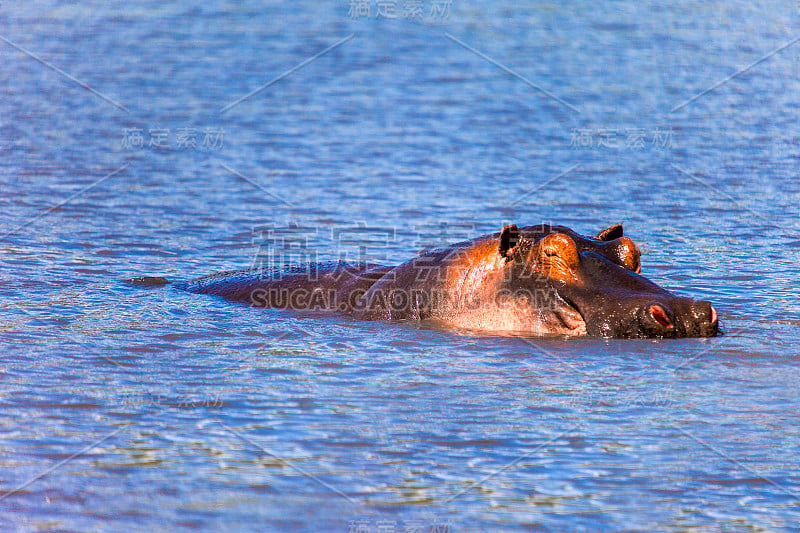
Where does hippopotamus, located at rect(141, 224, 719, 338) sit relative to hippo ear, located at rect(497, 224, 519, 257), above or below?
below

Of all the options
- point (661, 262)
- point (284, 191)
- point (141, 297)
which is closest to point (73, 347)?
point (141, 297)

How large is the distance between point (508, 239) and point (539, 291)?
1.46 feet

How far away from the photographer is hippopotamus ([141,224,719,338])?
7.83 meters

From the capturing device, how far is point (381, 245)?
11.8m

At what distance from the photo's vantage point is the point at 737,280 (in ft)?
33.7

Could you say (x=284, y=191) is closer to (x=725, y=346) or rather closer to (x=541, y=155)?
(x=541, y=155)

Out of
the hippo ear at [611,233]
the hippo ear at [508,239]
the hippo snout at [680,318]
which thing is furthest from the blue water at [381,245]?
the hippo ear at [611,233]

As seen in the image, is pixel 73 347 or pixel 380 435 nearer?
pixel 380 435

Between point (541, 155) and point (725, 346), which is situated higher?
point (541, 155)

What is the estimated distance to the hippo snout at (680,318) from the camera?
773 centimetres

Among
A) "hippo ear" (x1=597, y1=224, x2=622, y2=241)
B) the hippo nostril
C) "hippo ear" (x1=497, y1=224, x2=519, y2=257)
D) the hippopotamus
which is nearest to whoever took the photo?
the hippo nostril

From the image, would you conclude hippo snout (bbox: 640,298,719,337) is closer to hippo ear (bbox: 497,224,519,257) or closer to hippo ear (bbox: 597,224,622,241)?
hippo ear (bbox: 597,224,622,241)

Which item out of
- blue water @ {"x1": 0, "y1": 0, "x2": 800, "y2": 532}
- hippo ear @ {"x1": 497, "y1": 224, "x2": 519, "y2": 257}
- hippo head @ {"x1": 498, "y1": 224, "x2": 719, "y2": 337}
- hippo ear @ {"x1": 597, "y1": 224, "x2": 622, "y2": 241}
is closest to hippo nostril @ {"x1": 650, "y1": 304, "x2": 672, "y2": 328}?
hippo head @ {"x1": 498, "y1": 224, "x2": 719, "y2": 337}

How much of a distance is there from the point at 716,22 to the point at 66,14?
15.9 meters
